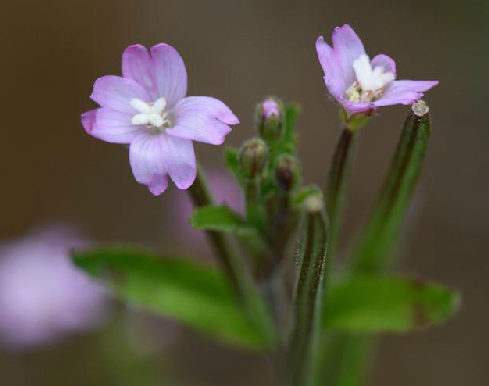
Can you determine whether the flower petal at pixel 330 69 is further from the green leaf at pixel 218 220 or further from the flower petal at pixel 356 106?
the green leaf at pixel 218 220

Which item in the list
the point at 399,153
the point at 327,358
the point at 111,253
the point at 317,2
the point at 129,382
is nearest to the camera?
the point at 399,153

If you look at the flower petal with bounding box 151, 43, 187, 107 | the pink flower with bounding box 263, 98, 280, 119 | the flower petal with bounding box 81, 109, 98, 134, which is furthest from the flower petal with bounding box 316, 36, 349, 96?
the flower petal with bounding box 81, 109, 98, 134

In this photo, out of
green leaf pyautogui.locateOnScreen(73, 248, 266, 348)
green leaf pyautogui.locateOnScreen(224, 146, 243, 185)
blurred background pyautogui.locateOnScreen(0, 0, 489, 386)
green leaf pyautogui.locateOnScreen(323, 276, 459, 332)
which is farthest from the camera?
blurred background pyautogui.locateOnScreen(0, 0, 489, 386)

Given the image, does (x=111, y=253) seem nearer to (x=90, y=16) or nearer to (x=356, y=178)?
(x=356, y=178)

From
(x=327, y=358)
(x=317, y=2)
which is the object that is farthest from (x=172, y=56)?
(x=317, y=2)

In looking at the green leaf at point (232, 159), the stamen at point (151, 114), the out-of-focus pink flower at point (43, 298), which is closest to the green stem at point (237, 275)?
the green leaf at point (232, 159)

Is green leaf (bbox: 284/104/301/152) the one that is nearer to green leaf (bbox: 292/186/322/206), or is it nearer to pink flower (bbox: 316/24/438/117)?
green leaf (bbox: 292/186/322/206)

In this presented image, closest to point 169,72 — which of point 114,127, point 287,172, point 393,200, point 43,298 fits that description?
point 114,127

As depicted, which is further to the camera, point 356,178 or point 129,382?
point 356,178
